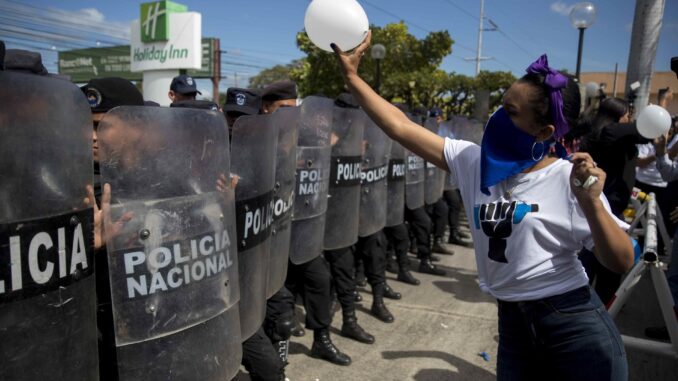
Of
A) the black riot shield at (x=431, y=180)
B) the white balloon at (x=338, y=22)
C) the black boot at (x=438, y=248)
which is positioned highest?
the white balloon at (x=338, y=22)

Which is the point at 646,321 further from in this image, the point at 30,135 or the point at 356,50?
the point at 30,135

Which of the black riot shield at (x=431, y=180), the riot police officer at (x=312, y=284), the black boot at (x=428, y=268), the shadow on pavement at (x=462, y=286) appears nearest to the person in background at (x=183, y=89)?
the riot police officer at (x=312, y=284)

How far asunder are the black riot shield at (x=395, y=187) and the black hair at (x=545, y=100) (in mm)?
2841

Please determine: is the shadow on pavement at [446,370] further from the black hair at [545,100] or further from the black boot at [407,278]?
the black hair at [545,100]

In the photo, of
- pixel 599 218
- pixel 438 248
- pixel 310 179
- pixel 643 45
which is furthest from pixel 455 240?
pixel 599 218

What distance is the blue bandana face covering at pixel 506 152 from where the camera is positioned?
1761mm

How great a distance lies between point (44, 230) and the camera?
124 centimetres

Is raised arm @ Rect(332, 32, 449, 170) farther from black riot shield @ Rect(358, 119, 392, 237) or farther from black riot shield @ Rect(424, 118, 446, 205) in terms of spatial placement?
black riot shield @ Rect(424, 118, 446, 205)

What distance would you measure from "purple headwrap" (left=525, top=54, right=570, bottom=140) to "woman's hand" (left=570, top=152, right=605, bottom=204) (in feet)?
0.69

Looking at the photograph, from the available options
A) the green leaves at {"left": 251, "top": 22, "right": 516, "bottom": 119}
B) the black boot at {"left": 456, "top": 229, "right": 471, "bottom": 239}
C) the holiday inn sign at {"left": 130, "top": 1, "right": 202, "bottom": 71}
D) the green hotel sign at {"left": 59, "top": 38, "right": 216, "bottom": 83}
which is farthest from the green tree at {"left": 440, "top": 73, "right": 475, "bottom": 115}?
the green hotel sign at {"left": 59, "top": 38, "right": 216, "bottom": 83}

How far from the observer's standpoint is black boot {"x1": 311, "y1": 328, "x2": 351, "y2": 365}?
3.49 m

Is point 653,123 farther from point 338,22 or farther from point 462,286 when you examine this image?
point 338,22

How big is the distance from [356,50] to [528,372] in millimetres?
1418

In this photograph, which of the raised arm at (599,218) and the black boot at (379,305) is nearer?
the raised arm at (599,218)
